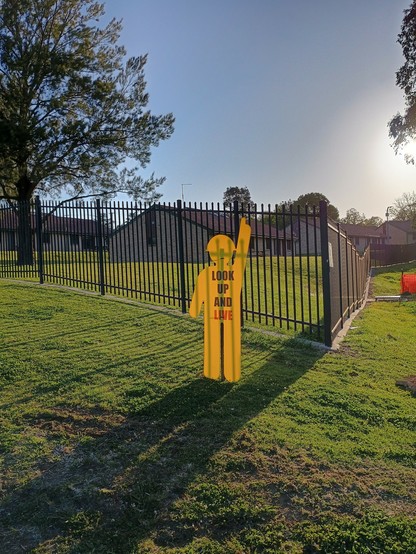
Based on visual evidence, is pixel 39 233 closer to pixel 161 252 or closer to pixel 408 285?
pixel 161 252

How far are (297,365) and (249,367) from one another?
0.63 m

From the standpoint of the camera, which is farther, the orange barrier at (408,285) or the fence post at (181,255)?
the orange barrier at (408,285)

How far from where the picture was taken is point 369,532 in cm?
270

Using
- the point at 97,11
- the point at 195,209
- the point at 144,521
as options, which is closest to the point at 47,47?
the point at 97,11

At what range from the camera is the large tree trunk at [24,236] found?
12.2m

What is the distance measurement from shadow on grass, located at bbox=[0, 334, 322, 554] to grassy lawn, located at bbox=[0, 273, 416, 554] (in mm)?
11

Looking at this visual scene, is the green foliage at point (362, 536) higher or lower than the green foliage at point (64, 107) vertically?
lower

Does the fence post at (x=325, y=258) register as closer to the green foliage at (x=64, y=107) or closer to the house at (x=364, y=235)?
the green foliage at (x=64, y=107)

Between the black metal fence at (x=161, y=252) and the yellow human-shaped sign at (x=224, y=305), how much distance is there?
2122 millimetres

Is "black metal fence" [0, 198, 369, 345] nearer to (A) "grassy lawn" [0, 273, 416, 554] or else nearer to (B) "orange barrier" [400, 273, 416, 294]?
(A) "grassy lawn" [0, 273, 416, 554]

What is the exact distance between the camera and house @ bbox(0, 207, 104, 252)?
34.1 ft

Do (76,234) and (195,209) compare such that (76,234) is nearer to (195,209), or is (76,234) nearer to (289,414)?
(195,209)

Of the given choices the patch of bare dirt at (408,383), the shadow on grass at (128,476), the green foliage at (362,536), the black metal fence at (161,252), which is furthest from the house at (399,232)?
the green foliage at (362,536)

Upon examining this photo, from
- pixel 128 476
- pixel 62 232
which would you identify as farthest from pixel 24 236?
pixel 128 476
